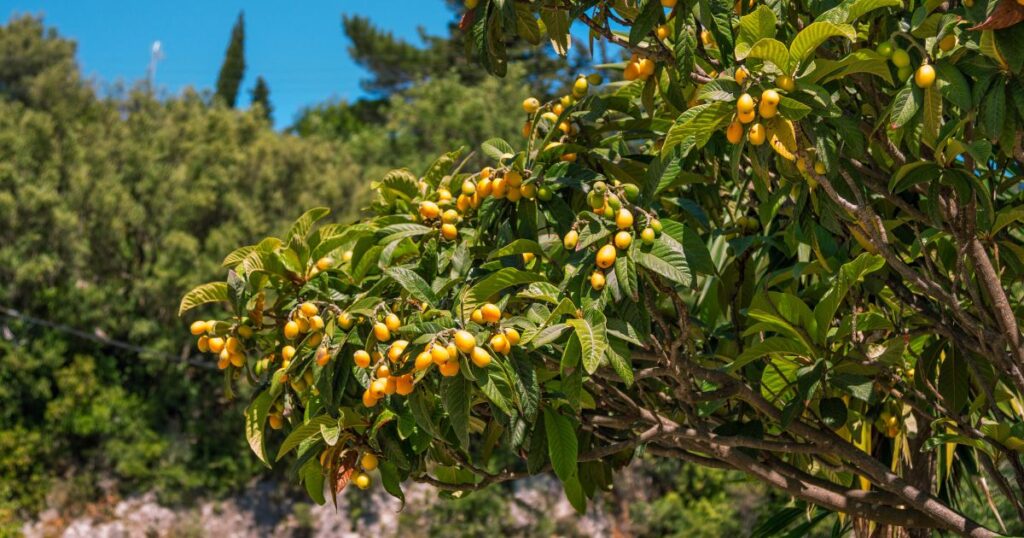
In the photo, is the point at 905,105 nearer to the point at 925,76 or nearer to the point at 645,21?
the point at 925,76

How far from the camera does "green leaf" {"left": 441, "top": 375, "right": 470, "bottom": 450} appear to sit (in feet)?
4.71

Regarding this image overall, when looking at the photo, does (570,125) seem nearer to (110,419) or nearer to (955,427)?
(955,427)

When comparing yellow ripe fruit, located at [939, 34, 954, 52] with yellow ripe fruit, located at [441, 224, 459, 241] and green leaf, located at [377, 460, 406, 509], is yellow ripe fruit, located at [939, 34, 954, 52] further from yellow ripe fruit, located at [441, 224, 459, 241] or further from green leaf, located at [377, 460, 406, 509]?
green leaf, located at [377, 460, 406, 509]

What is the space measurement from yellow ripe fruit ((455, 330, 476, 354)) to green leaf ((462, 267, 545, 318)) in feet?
0.69

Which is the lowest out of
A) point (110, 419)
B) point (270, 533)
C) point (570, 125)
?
point (270, 533)

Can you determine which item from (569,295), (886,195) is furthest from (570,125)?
A: (886,195)

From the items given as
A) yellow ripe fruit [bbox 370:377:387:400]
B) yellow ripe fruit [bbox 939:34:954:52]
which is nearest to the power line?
yellow ripe fruit [bbox 370:377:387:400]

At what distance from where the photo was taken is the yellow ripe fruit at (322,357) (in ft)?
5.21

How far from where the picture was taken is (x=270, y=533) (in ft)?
31.5

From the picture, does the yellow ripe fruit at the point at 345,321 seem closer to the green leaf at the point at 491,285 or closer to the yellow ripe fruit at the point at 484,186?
the green leaf at the point at 491,285

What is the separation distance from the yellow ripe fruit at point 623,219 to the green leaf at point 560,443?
363mm

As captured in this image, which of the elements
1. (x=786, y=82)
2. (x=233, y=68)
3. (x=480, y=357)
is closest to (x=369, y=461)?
(x=480, y=357)

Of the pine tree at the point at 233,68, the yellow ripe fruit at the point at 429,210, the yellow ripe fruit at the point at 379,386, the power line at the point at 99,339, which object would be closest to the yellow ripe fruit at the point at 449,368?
the yellow ripe fruit at the point at 379,386

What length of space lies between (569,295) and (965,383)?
90 centimetres
